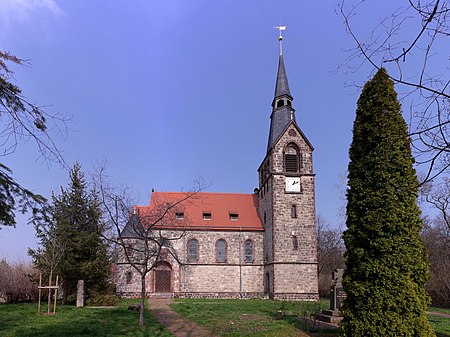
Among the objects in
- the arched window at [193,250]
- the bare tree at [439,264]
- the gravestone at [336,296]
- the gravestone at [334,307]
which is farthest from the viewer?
the arched window at [193,250]

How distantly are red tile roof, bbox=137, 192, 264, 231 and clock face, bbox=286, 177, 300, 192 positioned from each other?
5088 millimetres

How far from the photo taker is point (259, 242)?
115 ft

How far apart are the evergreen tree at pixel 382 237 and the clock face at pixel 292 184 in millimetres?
23015

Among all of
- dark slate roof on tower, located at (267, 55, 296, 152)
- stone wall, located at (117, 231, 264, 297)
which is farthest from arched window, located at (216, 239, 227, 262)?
dark slate roof on tower, located at (267, 55, 296, 152)

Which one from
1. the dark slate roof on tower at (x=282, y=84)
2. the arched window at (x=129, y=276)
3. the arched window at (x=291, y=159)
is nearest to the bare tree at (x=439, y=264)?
the arched window at (x=291, y=159)

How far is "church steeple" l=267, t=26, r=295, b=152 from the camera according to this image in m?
34.8

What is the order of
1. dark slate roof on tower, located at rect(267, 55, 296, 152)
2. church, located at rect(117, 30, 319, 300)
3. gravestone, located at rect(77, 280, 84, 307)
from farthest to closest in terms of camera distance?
dark slate roof on tower, located at rect(267, 55, 296, 152) < church, located at rect(117, 30, 319, 300) < gravestone, located at rect(77, 280, 84, 307)

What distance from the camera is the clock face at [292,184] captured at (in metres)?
32.8

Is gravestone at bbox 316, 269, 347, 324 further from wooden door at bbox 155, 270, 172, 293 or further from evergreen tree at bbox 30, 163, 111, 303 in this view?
wooden door at bbox 155, 270, 172, 293

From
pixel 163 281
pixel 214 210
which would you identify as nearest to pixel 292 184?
pixel 214 210

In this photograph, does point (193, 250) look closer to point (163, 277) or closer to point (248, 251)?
point (163, 277)

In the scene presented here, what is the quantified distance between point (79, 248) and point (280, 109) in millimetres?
21839

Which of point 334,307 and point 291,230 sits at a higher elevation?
point 291,230

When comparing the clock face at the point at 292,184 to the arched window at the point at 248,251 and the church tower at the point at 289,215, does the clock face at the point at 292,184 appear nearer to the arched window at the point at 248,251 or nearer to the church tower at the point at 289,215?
the church tower at the point at 289,215
